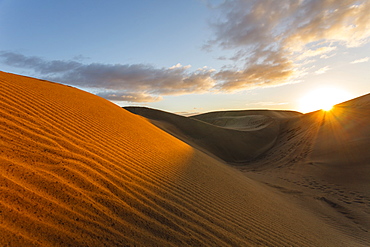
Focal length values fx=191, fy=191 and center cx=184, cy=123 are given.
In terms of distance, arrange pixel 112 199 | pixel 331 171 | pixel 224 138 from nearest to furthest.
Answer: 1. pixel 112 199
2. pixel 331 171
3. pixel 224 138

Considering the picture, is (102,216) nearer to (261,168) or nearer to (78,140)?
(78,140)

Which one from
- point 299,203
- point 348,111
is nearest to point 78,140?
point 299,203

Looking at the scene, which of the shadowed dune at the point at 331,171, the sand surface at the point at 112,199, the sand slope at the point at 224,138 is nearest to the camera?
the sand surface at the point at 112,199

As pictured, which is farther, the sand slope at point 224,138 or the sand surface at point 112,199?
the sand slope at point 224,138

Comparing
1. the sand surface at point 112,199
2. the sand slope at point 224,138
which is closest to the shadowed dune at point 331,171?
the sand surface at point 112,199

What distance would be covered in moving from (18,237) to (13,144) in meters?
1.44

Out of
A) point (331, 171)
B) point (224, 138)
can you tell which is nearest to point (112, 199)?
point (331, 171)

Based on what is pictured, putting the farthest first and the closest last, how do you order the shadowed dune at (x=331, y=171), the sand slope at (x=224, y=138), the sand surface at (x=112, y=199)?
the sand slope at (x=224, y=138)
the shadowed dune at (x=331, y=171)
the sand surface at (x=112, y=199)

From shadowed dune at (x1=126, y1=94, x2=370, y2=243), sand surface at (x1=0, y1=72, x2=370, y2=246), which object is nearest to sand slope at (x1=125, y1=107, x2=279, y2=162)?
shadowed dune at (x1=126, y1=94, x2=370, y2=243)

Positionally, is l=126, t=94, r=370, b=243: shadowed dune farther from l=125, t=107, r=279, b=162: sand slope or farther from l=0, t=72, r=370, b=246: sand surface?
l=125, t=107, r=279, b=162: sand slope

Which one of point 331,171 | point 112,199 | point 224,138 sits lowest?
point 331,171

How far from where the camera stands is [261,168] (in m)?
11.6

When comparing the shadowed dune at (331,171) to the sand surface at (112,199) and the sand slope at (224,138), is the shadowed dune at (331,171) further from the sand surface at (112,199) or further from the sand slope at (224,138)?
the sand slope at (224,138)

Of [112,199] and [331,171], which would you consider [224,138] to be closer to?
[331,171]
